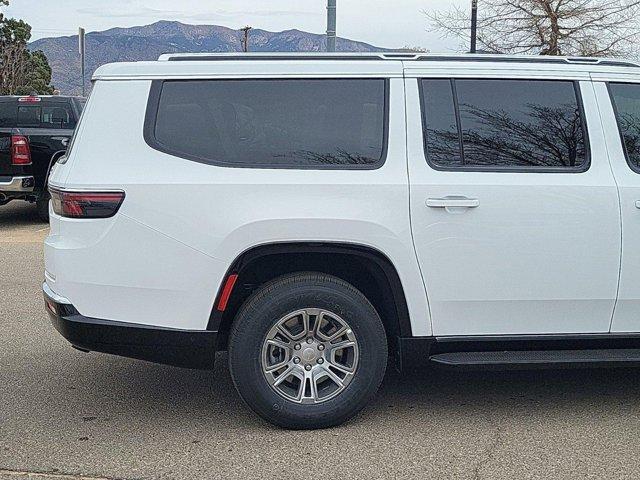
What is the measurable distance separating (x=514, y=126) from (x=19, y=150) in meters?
9.02

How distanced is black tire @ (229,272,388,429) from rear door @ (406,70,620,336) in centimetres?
36

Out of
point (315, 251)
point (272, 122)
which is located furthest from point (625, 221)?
point (272, 122)

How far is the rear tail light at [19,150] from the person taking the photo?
1195 centimetres

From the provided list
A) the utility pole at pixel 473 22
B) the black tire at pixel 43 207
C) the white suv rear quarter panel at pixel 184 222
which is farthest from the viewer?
the utility pole at pixel 473 22

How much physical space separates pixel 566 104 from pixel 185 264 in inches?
85.3

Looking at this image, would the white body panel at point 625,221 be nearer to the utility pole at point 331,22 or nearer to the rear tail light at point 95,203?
the rear tail light at point 95,203

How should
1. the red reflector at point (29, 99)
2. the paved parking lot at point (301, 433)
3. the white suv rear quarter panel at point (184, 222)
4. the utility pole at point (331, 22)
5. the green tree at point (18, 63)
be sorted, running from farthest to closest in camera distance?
the green tree at point (18, 63) < the utility pole at point (331, 22) < the red reflector at point (29, 99) < the white suv rear quarter panel at point (184, 222) < the paved parking lot at point (301, 433)

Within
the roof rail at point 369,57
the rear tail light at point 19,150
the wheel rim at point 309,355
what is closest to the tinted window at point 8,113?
the rear tail light at point 19,150

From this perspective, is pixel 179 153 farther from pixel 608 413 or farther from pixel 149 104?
pixel 608 413

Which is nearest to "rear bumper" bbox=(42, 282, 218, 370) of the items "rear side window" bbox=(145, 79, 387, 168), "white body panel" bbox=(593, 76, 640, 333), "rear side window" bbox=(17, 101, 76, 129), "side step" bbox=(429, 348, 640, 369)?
"rear side window" bbox=(145, 79, 387, 168)

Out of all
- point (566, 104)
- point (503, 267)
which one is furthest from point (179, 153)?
point (566, 104)

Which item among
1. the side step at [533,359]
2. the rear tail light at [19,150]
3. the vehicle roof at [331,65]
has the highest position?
the vehicle roof at [331,65]

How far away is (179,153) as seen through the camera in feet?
14.4

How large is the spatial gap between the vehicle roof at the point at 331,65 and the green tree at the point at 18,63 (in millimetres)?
45341
